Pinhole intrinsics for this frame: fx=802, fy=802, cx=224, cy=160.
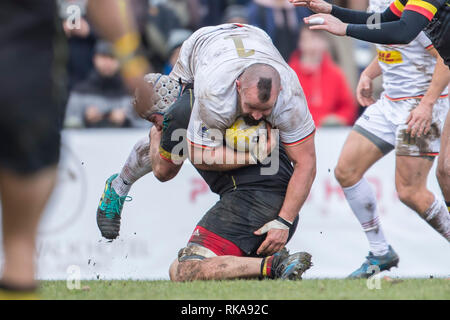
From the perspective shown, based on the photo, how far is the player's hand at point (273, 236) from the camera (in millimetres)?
5406

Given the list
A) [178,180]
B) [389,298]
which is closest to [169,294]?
[389,298]

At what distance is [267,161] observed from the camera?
5.61 meters

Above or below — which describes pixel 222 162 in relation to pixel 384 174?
above

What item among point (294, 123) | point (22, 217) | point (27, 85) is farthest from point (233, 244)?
point (27, 85)

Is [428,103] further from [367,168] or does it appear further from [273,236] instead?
[273,236]

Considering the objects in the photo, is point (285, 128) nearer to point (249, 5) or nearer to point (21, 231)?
point (21, 231)

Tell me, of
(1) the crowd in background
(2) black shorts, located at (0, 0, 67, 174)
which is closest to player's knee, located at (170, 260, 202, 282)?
(2) black shorts, located at (0, 0, 67, 174)

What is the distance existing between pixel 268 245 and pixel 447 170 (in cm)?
154

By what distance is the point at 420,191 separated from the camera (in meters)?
6.26

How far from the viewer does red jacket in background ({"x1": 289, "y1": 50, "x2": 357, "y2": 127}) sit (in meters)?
8.20

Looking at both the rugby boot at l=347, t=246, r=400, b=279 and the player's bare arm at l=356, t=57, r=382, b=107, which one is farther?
the player's bare arm at l=356, t=57, r=382, b=107

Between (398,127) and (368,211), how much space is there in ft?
2.40

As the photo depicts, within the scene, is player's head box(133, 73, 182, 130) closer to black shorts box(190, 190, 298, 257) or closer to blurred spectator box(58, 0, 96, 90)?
black shorts box(190, 190, 298, 257)

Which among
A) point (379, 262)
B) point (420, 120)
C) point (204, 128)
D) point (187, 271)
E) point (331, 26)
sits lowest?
point (379, 262)
